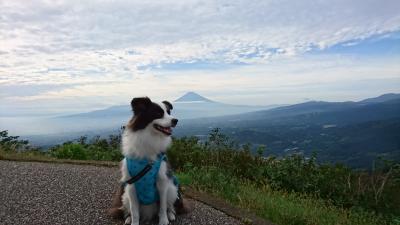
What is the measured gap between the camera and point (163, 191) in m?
5.29

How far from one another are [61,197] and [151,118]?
7.76 ft

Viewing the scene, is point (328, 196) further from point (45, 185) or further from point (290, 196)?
point (45, 185)

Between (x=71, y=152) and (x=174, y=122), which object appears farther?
(x=71, y=152)

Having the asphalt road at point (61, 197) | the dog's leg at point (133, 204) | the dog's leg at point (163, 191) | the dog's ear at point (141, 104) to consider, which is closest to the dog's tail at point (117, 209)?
the asphalt road at point (61, 197)

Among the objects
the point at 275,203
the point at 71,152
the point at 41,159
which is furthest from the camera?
the point at 71,152

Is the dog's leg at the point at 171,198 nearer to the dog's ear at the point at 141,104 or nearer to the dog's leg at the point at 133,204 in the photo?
the dog's leg at the point at 133,204

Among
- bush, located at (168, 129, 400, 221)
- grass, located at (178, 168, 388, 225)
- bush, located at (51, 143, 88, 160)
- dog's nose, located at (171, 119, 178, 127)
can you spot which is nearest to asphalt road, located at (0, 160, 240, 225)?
grass, located at (178, 168, 388, 225)

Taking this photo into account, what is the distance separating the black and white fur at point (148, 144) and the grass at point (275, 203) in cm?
183

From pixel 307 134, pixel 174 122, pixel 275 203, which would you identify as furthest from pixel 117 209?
pixel 307 134

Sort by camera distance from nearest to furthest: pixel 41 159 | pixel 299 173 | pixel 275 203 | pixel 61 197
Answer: pixel 61 197 < pixel 275 203 < pixel 299 173 < pixel 41 159

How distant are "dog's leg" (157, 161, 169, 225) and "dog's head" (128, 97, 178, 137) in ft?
1.54

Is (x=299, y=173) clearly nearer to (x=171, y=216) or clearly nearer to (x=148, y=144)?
(x=171, y=216)

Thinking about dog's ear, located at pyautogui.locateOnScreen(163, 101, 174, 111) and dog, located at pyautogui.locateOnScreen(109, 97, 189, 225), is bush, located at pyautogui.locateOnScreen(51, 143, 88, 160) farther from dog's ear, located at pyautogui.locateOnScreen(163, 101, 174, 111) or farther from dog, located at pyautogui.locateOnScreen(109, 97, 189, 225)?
dog's ear, located at pyautogui.locateOnScreen(163, 101, 174, 111)

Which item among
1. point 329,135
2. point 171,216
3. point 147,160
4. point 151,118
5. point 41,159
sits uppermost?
point 151,118
